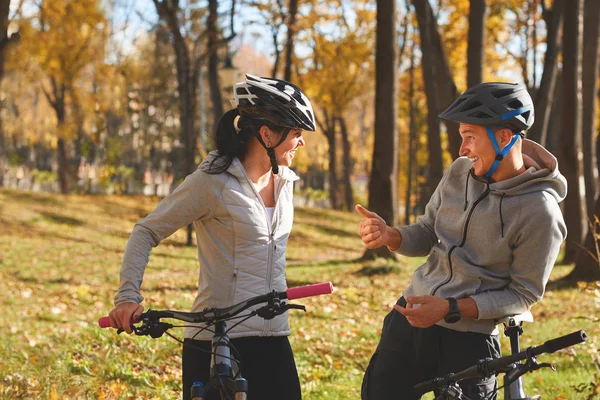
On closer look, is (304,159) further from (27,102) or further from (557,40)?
(557,40)

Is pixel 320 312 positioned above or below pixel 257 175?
below

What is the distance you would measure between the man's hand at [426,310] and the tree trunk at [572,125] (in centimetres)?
1230

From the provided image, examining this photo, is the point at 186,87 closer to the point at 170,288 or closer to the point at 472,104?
the point at 170,288

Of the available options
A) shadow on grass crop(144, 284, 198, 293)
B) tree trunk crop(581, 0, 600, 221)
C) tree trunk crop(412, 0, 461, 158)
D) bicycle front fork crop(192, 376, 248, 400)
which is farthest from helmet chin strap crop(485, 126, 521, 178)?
tree trunk crop(581, 0, 600, 221)

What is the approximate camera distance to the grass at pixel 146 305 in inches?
269

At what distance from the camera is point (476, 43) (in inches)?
570

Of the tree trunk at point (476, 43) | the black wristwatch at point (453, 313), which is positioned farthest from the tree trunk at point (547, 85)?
the black wristwatch at point (453, 313)

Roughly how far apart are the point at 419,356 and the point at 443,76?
40.3 feet

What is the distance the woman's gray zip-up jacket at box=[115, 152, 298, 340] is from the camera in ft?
11.8

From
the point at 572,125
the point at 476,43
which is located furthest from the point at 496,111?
the point at 572,125

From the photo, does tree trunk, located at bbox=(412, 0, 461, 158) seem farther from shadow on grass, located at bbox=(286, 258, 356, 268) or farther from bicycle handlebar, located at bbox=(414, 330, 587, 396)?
bicycle handlebar, located at bbox=(414, 330, 587, 396)

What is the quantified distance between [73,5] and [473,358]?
2873cm

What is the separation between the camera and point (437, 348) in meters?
3.40

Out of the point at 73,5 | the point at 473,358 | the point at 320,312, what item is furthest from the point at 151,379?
the point at 73,5
